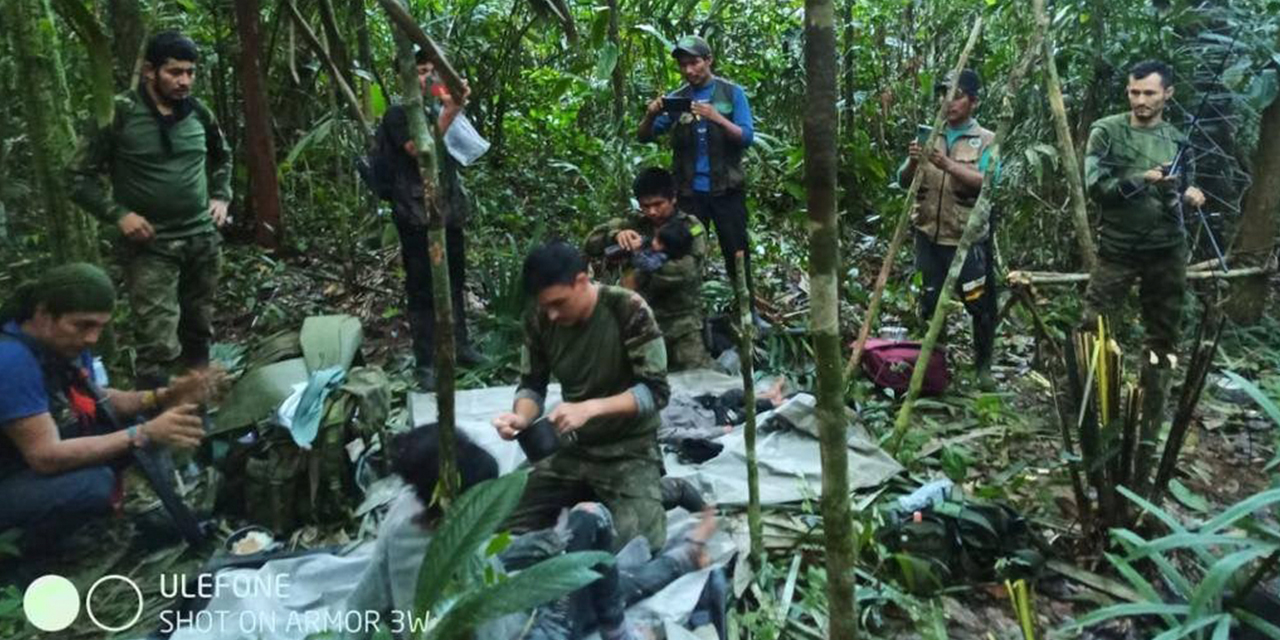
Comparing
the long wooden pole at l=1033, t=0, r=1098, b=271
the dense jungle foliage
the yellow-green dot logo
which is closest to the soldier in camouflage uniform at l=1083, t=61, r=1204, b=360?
the long wooden pole at l=1033, t=0, r=1098, b=271

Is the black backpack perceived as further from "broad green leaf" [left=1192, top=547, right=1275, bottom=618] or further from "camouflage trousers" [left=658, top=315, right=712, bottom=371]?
"broad green leaf" [left=1192, top=547, right=1275, bottom=618]

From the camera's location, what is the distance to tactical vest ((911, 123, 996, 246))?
5.11 metres

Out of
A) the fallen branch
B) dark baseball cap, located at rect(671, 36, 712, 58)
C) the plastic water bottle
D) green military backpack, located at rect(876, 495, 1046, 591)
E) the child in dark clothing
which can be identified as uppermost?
dark baseball cap, located at rect(671, 36, 712, 58)

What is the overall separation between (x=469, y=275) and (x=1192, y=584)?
4.64 m

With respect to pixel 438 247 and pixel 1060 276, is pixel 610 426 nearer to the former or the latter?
pixel 438 247

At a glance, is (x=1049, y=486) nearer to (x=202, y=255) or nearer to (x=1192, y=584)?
(x=1192, y=584)

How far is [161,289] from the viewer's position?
4.17 meters

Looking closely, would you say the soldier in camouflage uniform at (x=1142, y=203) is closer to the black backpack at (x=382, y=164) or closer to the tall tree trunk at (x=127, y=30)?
the black backpack at (x=382, y=164)

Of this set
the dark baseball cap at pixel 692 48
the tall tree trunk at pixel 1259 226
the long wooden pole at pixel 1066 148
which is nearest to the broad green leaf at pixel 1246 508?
the long wooden pole at pixel 1066 148

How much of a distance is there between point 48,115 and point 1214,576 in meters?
4.23

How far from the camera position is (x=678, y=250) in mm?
5031

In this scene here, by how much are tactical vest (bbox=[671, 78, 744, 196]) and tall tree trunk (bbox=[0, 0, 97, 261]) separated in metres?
2.96

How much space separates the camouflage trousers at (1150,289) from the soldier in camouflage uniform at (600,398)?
2.55 meters

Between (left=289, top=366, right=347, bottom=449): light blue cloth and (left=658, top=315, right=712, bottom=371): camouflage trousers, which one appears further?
(left=658, top=315, right=712, bottom=371): camouflage trousers
